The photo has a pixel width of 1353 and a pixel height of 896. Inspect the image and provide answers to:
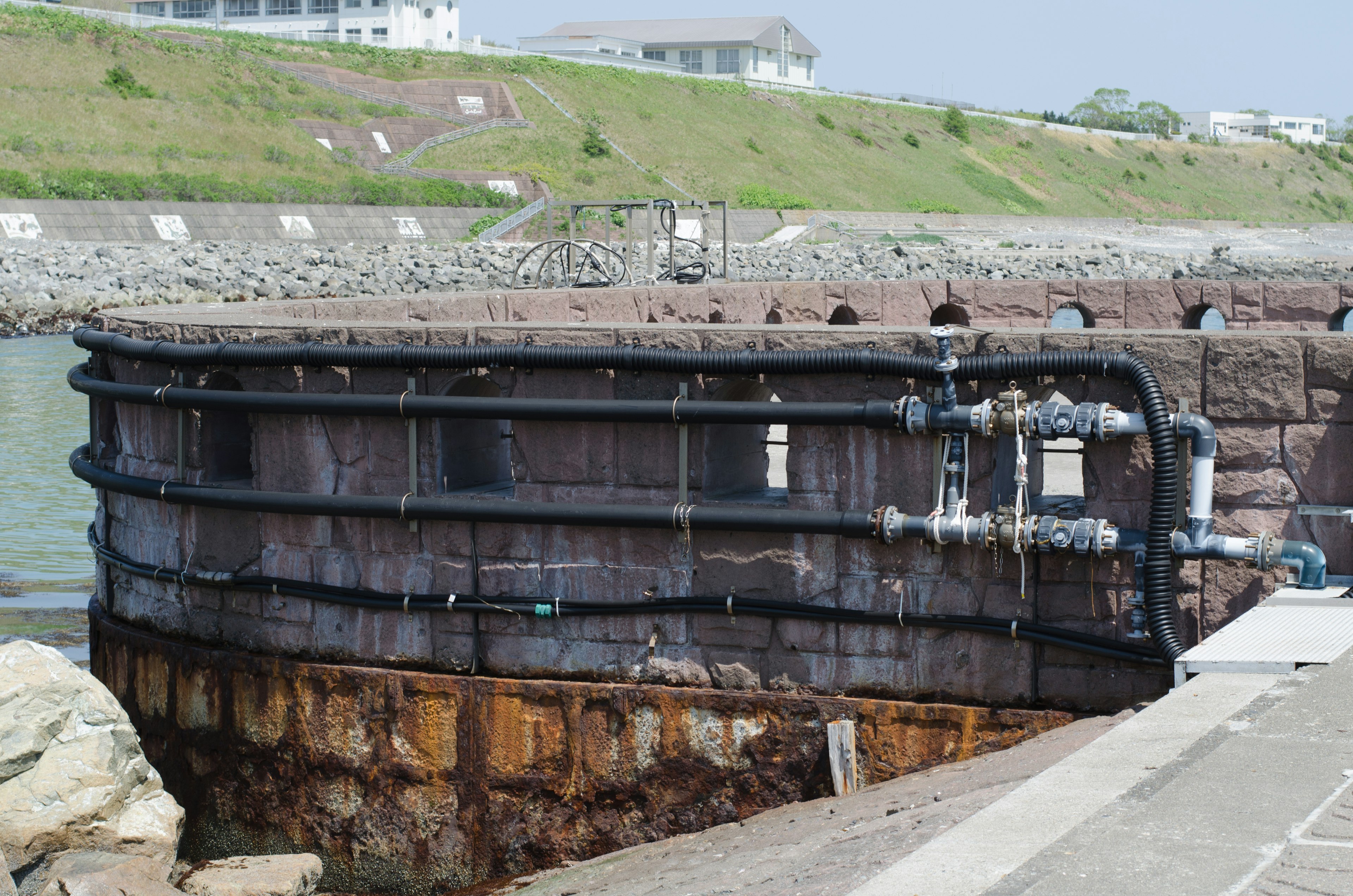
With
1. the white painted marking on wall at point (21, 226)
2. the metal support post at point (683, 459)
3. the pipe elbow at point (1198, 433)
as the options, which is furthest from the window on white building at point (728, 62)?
the pipe elbow at point (1198, 433)

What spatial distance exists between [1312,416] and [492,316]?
22.5 ft

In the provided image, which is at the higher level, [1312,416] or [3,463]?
[1312,416]

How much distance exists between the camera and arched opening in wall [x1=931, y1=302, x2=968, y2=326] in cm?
1411

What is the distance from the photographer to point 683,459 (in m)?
6.73

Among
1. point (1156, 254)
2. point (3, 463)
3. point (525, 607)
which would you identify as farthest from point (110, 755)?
point (1156, 254)

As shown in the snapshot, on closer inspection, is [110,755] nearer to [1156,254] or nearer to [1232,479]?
[1232,479]

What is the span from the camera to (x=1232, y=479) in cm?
617

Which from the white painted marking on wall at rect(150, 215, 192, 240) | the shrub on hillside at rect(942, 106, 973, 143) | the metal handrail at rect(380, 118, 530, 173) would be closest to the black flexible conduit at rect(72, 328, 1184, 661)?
the white painted marking on wall at rect(150, 215, 192, 240)

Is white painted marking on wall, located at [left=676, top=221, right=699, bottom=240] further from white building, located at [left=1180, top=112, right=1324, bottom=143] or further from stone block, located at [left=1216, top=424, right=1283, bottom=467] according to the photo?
white building, located at [left=1180, top=112, right=1324, bottom=143]

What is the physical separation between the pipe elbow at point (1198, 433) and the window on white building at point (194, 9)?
295 ft

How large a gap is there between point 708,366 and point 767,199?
58226mm

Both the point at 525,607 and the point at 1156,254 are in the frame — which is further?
the point at 1156,254

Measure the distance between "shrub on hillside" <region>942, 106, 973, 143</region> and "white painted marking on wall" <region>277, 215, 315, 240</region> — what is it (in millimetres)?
54174

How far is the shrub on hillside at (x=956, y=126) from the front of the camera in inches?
3509
